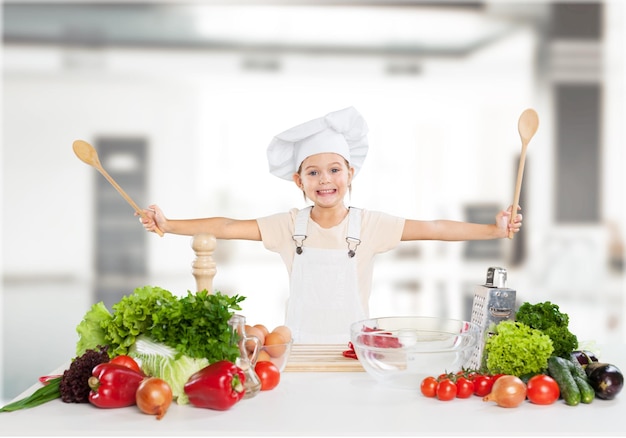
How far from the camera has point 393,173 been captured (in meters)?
6.39

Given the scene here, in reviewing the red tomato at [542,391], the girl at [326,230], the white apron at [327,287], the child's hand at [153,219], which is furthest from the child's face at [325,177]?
the red tomato at [542,391]

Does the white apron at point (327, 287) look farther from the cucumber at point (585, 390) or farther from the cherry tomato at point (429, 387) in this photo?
the cucumber at point (585, 390)

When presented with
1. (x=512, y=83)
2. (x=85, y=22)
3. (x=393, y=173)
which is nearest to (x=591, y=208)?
(x=512, y=83)

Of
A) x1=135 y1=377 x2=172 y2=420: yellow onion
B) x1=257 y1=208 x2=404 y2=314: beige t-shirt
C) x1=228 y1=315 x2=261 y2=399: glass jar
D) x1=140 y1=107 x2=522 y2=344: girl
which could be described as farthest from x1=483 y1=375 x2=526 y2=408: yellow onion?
x1=257 y1=208 x2=404 y2=314: beige t-shirt

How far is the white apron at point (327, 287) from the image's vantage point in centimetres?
312

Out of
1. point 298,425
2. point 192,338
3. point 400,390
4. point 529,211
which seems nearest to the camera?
point 298,425

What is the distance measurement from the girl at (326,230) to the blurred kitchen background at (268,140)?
317cm

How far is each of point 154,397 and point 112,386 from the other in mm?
128

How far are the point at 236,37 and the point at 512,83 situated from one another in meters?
2.44

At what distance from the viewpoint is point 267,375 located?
6.25 feet

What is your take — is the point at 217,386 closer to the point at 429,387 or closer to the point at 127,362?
the point at 127,362

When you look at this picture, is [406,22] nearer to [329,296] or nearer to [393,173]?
[393,173]

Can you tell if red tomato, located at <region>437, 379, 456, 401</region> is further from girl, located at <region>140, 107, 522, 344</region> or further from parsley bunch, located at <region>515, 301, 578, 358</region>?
girl, located at <region>140, 107, 522, 344</region>

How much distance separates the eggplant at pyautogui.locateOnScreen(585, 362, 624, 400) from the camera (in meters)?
1.80
